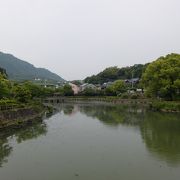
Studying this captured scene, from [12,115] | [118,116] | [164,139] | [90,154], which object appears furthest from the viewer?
[118,116]

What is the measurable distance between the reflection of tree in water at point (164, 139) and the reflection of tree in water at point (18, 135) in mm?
7244

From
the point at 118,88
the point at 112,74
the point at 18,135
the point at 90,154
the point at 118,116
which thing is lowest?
the point at 90,154

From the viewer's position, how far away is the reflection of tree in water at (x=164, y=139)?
1529 cm

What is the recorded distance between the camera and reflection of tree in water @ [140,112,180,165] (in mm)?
15291

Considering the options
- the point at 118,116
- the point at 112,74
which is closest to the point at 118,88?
the point at 118,116

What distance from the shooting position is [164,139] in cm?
2000

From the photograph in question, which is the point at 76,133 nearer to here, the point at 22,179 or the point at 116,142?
the point at 116,142

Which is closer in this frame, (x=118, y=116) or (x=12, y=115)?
(x=12, y=115)

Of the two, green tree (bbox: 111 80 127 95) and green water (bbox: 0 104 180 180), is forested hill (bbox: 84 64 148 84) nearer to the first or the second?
green tree (bbox: 111 80 127 95)

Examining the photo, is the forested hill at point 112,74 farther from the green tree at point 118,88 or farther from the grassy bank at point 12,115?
the grassy bank at point 12,115

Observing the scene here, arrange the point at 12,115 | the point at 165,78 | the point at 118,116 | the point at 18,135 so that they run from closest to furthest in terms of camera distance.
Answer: the point at 18,135, the point at 12,115, the point at 118,116, the point at 165,78

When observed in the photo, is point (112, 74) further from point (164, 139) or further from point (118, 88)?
point (164, 139)

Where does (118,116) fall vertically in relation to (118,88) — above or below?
below

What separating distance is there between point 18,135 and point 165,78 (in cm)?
2470
